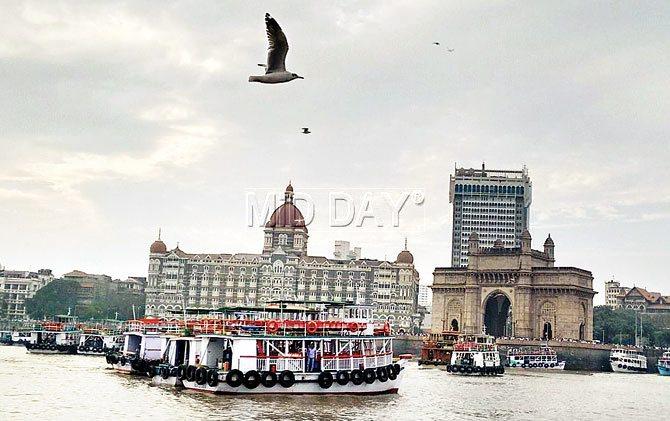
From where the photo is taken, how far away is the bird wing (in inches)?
1050

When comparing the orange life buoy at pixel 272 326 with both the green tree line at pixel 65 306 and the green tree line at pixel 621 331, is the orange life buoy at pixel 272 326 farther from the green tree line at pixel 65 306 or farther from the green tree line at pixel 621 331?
the green tree line at pixel 65 306

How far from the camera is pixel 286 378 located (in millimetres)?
48969

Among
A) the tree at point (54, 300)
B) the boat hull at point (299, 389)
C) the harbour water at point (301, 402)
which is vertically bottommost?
the harbour water at point (301, 402)

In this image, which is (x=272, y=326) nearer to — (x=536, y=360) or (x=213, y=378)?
(x=213, y=378)

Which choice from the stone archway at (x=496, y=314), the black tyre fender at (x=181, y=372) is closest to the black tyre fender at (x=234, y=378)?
the black tyre fender at (x=181, y=372)

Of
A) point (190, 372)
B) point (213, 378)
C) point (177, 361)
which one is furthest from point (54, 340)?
point (213, 378)

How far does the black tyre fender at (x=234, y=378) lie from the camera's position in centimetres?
4838

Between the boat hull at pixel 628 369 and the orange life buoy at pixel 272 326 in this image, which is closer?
the orange life buoy at pixel 272 326

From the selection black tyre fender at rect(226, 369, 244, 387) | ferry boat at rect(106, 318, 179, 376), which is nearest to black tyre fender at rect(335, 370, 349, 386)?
black tyre fender at rect(226, 369, 244, 387)

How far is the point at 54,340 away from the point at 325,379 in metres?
65.8

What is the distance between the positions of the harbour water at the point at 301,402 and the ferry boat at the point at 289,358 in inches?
37.4

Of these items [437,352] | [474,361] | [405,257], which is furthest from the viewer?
[405,257]

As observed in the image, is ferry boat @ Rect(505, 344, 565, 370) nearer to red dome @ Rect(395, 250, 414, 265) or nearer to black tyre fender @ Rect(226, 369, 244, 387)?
red dome @ Rect(395, 250, 414, 265)

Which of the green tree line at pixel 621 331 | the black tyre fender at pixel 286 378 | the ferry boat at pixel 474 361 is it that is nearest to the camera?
the black tyre fender at pixel 286 378
